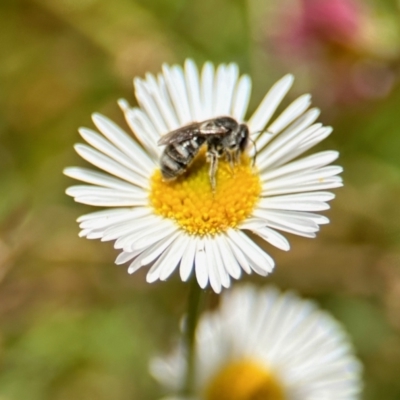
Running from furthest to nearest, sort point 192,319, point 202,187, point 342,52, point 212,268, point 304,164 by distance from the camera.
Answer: point 342,52 → point 202,187 → point 304,164 → point 192,319 → point 212,268

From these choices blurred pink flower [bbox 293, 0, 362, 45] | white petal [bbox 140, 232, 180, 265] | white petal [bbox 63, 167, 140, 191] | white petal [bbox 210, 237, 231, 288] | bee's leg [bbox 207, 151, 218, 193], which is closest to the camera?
white petal [bbox 210, 237, 231, 288]

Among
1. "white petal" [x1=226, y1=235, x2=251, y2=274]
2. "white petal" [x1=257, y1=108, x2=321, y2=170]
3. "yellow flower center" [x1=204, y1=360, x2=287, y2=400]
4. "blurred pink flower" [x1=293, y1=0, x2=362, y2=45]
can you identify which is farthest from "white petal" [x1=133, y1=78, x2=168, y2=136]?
"blurred pink flower" [x1=293, y1=0, x2=362, y2=45]

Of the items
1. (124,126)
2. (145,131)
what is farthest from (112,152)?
(124,126)

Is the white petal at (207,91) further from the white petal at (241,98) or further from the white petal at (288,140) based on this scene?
the white petal at (288,140)

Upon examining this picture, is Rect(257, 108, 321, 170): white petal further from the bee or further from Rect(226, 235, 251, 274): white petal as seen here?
Rect(226, 235, 251, 274): white petal

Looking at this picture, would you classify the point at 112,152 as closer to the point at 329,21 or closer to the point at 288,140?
the point at 288,140

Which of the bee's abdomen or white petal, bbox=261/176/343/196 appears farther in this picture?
the bee's abdomen

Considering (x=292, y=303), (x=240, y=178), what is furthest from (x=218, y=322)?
(x=240, y=178)

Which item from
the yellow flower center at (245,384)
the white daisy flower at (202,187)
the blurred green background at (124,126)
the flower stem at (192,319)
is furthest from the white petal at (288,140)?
the blurred green background at (124,126)

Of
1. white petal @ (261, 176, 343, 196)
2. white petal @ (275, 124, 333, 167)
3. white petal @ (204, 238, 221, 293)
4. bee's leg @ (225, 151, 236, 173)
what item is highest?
bee's leg @ (225, 151, 236, 173)
